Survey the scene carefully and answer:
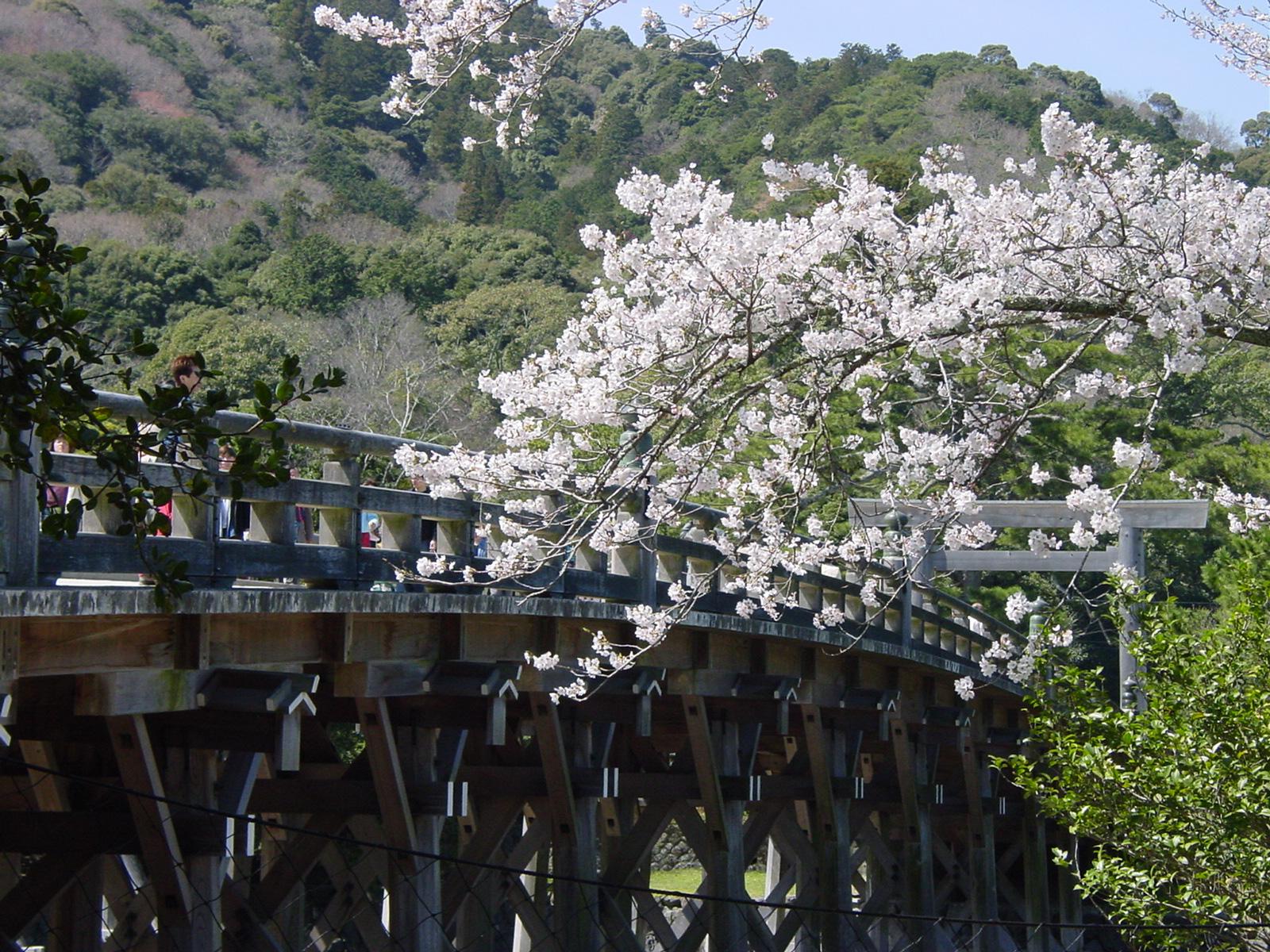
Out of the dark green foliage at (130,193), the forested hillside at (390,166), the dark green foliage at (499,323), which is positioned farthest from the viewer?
the dark green foliage at (130,193)

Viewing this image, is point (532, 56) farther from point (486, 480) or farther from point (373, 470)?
point (373, 470)

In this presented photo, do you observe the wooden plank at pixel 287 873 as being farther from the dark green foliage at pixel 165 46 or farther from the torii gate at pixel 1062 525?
the dark green foliage at pixel 165 46

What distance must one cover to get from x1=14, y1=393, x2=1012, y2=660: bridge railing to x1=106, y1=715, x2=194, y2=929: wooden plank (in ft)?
2.09

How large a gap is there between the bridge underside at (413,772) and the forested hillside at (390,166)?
7.41m

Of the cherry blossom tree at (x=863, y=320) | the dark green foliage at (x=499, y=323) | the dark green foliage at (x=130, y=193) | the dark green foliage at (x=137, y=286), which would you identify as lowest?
the cherry blossom tree at (x=863, y=320)

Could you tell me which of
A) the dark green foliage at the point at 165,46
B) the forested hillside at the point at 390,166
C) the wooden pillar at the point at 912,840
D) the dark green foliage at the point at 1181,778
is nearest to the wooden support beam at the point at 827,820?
the wooden pillar at the point at 912,840

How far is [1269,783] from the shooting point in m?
6.43

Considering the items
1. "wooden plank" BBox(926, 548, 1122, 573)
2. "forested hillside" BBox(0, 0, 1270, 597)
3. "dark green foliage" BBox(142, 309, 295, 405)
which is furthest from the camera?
"forested hillside" BBox(0, 0, 1270, 597)

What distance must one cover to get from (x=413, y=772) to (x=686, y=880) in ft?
53.1

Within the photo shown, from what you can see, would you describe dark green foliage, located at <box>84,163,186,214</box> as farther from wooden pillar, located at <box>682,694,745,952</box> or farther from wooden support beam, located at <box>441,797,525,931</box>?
wooden support beam, located at <box>441,797,525,931</box>

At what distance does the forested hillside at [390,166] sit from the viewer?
3111 cm

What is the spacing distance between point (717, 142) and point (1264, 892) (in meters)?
43.2

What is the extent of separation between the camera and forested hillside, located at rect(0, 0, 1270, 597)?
3111cm

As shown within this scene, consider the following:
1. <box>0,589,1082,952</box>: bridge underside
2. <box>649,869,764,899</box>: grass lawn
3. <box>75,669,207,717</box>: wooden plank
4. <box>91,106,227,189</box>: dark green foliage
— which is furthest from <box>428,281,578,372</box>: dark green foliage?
<box>75,669,207,717</box>: wooden plank
